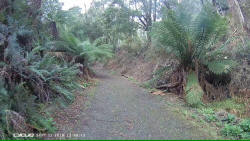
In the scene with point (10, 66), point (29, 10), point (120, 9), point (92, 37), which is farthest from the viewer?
point (92, 37)

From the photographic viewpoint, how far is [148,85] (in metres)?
6.04

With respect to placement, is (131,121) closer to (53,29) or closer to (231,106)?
(231,106)

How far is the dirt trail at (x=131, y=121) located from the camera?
2566 millimetres

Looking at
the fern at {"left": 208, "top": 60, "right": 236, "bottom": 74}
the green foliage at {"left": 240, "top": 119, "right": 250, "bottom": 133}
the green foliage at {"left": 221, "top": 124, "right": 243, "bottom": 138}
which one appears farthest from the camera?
the fern at {"left": 208, "top": 60, "right": 236, "bottom": 74}

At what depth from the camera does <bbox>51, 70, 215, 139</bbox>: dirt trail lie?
2566 millimetres

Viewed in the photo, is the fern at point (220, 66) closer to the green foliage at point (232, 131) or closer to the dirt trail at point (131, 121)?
the dirt trail at point (131, 121)

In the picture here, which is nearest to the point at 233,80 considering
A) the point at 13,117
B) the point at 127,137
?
the point at 127,137

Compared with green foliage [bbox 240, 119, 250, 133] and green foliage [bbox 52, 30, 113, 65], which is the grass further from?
green foliage [bbox 52, 30, 113, 65]

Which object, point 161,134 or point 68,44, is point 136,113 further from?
point 68,44

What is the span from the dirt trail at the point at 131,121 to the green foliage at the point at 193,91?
56 cm

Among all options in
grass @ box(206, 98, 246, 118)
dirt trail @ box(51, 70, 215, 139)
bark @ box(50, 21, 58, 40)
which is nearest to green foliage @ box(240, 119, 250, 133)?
dirt trail @ box(51, 70, 215, 139)

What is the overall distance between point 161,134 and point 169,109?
1265 millimetres

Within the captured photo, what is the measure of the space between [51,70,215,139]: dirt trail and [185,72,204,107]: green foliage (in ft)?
1.84

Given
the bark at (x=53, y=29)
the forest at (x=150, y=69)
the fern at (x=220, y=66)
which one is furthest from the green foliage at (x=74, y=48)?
the fern at (x=220, y=66)
